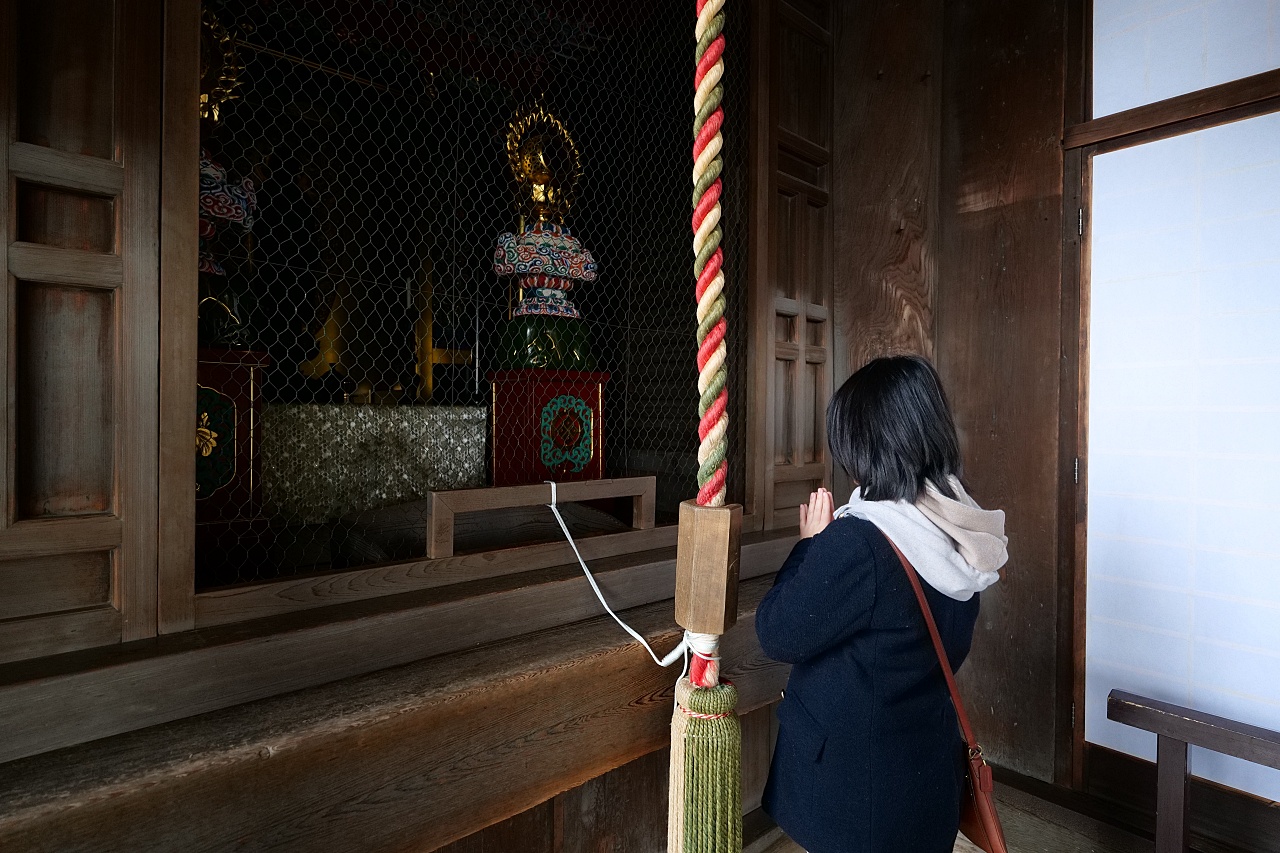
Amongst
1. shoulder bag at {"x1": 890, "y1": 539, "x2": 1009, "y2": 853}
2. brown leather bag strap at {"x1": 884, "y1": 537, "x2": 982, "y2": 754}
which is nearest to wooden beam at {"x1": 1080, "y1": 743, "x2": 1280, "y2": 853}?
shoulder bag at {"x1": 890, "y1": 539, "x2": 1009, "y2": 853}

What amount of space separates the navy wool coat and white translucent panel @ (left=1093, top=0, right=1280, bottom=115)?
1.82 metres

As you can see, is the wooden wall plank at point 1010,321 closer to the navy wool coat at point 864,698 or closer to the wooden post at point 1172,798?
the wooden post at point 1172,798

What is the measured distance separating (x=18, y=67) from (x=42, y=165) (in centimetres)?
14

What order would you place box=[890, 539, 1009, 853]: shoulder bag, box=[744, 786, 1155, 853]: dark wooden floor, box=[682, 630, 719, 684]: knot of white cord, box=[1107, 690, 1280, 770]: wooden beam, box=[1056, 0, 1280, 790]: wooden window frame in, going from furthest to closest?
box=[1056, 0, 1280, 790]: wooden window frame, box=[744, 786, 1155, 853]: dark wooden floor, box=[1107, 690, 1280, 770]: wooden beam, box=[890, 539, 1009, 853]: shoulder bag, box=[682, 630, 719, 684]: knot of white cord

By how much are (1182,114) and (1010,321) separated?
2.42ft

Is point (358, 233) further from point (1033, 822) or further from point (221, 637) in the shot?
point (1033, 822)

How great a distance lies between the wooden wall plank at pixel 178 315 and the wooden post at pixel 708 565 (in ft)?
2.72

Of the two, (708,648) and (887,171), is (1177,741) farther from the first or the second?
(887,171)

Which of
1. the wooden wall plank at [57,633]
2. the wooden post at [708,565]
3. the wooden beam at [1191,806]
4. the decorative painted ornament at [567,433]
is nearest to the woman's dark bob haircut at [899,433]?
the wooden post at [708,565]

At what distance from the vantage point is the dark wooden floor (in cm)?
207

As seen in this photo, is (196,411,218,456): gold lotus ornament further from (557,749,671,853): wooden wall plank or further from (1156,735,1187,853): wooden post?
(1156,735,1187,853): wooden post

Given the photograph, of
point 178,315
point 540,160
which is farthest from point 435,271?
point 178,315

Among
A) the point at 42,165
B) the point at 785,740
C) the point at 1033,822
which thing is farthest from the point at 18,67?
the point at 1033,822

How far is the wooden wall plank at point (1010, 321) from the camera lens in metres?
2.28
